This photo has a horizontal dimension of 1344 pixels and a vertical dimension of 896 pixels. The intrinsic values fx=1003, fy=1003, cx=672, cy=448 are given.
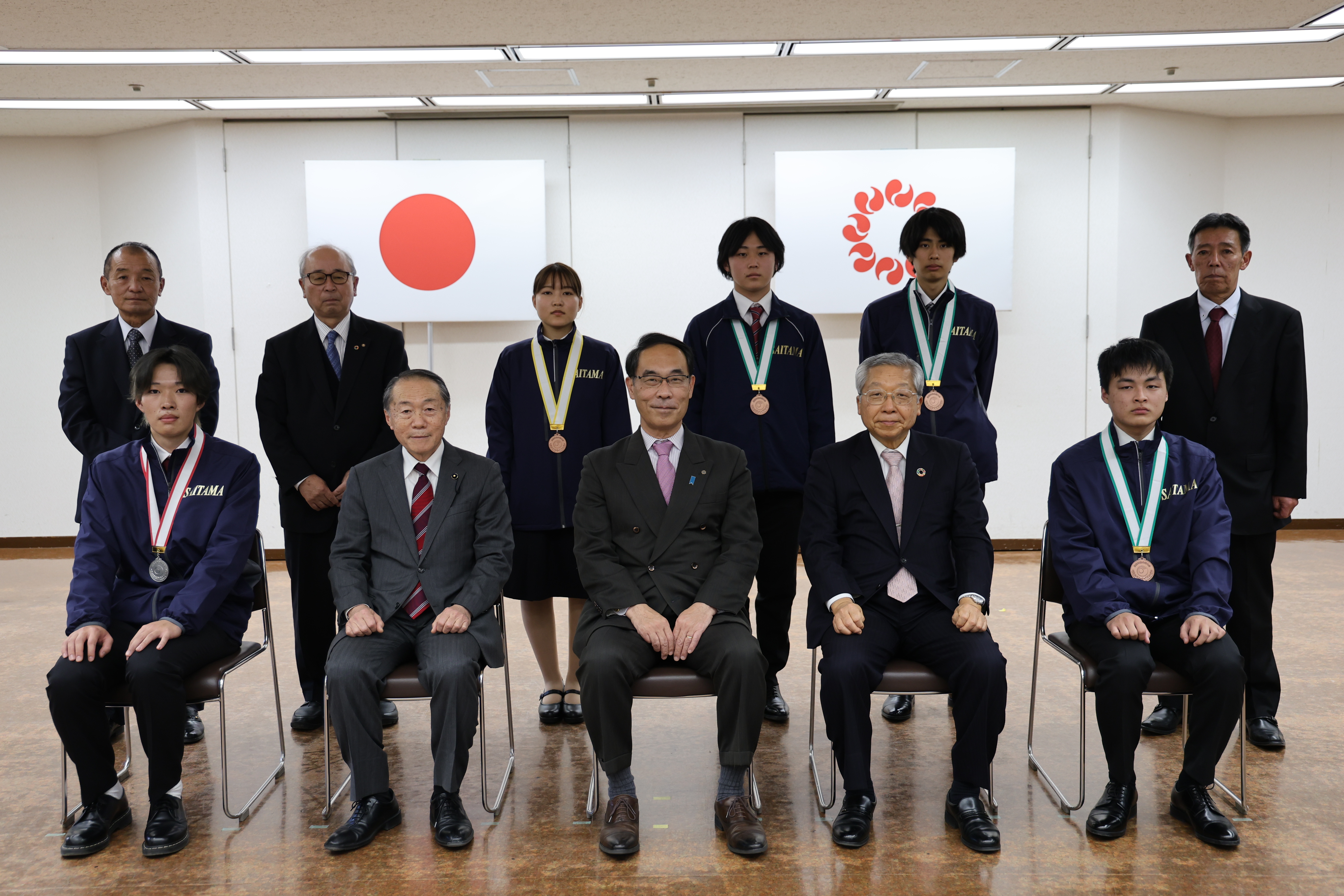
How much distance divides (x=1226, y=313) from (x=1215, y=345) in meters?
0.12

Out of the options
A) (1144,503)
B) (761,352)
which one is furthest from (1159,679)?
(761,352)

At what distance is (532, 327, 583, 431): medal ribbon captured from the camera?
3.83 metres

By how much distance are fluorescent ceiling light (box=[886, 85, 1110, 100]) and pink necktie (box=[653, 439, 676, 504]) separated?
159 inches

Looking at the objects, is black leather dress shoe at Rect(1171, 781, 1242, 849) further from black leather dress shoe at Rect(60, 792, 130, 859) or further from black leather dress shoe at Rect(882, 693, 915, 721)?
black leather dress shoe at Rect(60, 792, 130, 859)

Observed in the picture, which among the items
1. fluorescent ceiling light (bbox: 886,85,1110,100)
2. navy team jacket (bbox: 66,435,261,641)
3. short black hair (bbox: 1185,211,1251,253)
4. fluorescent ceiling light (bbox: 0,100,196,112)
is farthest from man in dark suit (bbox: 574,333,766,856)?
fluorescent ceiling light (bbox: 0,100,196,112)

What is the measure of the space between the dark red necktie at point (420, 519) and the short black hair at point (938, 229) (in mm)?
1989

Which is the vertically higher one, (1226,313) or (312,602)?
(1226,313)

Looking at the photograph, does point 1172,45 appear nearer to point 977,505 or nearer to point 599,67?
point 599,67

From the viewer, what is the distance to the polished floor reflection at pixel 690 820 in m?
2.71

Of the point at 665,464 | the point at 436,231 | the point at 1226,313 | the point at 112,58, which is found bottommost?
the point at 665,464

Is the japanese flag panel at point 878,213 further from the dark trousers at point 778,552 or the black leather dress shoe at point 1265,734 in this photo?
the black leather dress shoe at point 1265,734

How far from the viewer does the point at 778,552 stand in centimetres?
384

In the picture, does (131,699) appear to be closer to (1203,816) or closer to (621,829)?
(621,829)

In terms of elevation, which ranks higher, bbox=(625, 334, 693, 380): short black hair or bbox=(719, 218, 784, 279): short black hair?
bbox=(719, 218, 784, 279): short black hair
